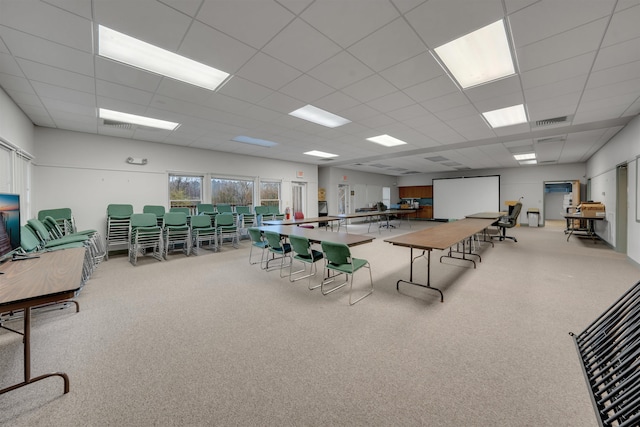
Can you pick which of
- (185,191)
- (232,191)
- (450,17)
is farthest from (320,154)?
(450,17)

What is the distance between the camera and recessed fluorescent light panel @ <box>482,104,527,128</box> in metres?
4.52

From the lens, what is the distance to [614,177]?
5793 mm

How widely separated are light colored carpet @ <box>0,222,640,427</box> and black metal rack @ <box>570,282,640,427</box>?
0.55 meters

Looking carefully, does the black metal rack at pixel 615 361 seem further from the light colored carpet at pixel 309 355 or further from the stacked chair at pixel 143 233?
the stacked chair at pixel 143 233

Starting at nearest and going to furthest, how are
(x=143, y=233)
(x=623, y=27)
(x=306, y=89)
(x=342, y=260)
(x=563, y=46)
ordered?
(x=623, y=27) < (x=563, y=46) < (x=342, y=260) < (x=306, y=89) < (x=143, y=233)

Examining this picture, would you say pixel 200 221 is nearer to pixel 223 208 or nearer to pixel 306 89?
pixel 223 208

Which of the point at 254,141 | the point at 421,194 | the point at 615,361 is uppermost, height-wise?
the point at 254,141

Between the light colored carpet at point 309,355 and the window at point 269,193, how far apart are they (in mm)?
5581

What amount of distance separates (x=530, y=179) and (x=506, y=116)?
9.36m

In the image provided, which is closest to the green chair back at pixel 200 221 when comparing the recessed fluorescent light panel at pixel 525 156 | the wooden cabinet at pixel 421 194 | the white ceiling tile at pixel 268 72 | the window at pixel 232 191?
the window at pixel 232 191

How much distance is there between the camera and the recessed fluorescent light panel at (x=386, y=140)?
6.40 metres

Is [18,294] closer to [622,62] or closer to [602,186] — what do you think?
[622,62]

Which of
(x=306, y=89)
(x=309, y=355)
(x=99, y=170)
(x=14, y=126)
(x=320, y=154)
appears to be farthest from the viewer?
(x=320, y=154)

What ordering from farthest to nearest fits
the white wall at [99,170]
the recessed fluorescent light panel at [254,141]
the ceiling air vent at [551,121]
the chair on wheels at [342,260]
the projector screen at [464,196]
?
the projector screen at [464,196] < the recessed fluorescent light panel at [254,141] < the white wall at [99,170] < the ceiling air vent at [551,121] < the chair on wheels at [342,260]
